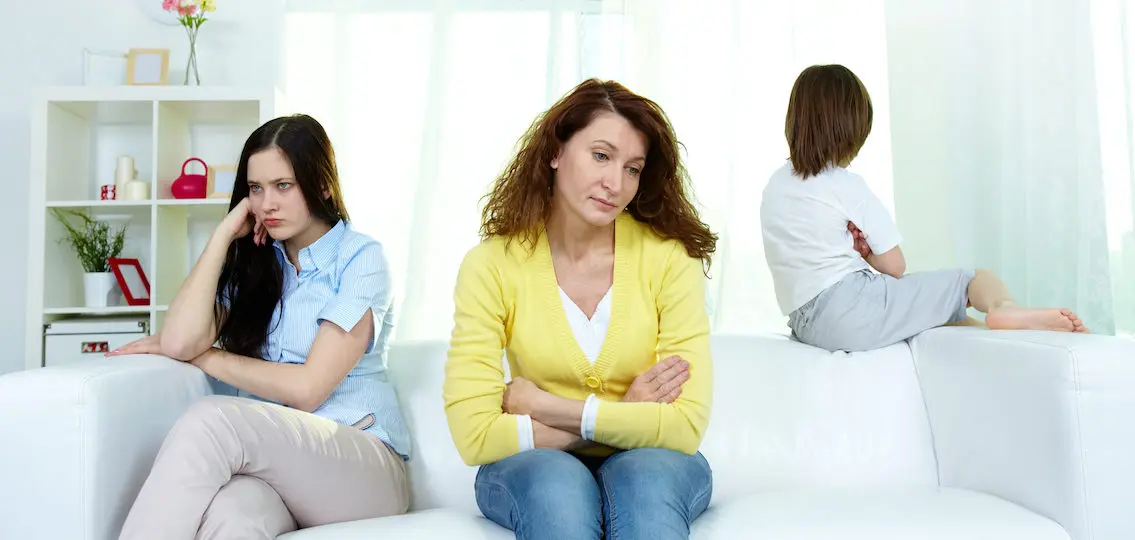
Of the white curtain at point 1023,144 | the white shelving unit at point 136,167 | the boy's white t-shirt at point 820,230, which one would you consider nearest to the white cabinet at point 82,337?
the white shelving unit at point 136,167

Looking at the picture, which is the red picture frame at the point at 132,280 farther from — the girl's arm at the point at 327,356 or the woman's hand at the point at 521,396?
the woman's hand at the point at 521,396

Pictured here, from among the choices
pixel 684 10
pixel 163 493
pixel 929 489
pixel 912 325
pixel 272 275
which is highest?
pixel 684 10

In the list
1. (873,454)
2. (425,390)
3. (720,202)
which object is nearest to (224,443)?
(425,390)

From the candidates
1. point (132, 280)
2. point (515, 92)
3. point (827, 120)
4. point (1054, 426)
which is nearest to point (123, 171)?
point (132, 280)

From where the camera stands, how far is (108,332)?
296cm

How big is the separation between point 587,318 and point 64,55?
2.61 metres

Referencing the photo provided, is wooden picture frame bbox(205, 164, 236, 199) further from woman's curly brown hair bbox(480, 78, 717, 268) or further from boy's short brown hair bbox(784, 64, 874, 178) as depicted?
boy's short brown hair bbox(784, 64, 874, 178)

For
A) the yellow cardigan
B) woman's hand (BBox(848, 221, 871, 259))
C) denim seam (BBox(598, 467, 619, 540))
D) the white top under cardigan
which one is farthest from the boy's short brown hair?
denim seam (BBox(598, 467, 619, 540))

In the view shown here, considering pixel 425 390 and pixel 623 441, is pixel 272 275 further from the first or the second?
pixel 623 441

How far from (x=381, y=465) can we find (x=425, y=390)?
0.90 ft

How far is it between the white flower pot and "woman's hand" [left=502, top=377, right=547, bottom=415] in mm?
2035

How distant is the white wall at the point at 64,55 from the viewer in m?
3.26

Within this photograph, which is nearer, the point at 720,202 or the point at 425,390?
the point at 425,390

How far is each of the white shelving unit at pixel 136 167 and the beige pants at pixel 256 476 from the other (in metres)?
1.69
